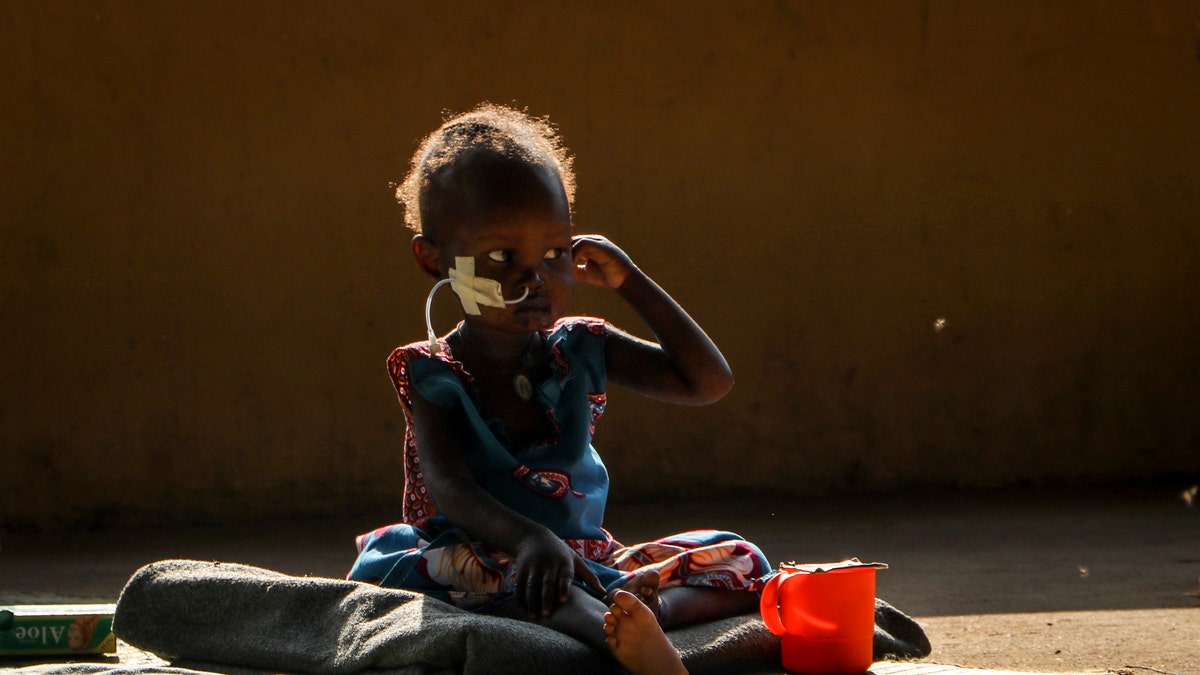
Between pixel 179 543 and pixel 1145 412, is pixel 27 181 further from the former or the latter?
pixel 1145 412

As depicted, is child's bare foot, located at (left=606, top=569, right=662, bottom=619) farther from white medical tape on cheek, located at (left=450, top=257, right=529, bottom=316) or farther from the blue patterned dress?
white medical tape on cheek, located at (left=450, top=257, right=529, bottom=316)

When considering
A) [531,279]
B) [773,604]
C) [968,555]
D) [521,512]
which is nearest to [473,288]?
[531,279]

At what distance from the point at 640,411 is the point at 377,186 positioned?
4.74 feet

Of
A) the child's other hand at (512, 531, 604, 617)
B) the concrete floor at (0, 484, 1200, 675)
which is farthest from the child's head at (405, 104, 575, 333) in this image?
the concrete floor at (0, 484, 1200, 675)

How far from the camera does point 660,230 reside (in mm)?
5820

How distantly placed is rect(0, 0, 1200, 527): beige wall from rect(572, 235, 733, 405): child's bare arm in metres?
3.00

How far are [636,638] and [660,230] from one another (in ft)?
13.0

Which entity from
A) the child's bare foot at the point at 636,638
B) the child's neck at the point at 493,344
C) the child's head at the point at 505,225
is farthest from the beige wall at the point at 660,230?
the child's bare foot at the point at 636,638

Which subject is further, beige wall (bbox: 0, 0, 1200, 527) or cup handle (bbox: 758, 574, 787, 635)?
beige wall (bbox: 0, 0, 1200, 527)

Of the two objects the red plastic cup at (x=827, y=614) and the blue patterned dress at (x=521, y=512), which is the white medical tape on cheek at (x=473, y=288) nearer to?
the blue patterned dress at (x=521, y=512)

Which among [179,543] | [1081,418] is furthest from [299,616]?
[1081,418]

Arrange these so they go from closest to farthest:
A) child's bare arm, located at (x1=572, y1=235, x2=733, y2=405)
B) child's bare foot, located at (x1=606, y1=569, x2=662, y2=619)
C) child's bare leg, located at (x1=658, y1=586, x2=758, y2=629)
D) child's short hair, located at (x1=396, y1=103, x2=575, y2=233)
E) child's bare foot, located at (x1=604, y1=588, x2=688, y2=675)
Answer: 1. child's bare foot, located at (x1=604, y1=588, x2=688, y2=675)
2. child's bare foot, located at (x1=606, y1=569, x2=662, y2=619)
3. child's bare leg, located at (x1=658, y1=586, x2=758, y2=629)
4. child's short hair, located at (x1=396, y1=103, x2=575, y2=233)
5. child's bare arm, located at (x1=572, y1=235, x2=733, y2=405)

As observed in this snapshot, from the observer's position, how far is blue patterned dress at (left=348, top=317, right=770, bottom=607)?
2.39 meters

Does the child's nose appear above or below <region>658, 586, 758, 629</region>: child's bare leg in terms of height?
above
